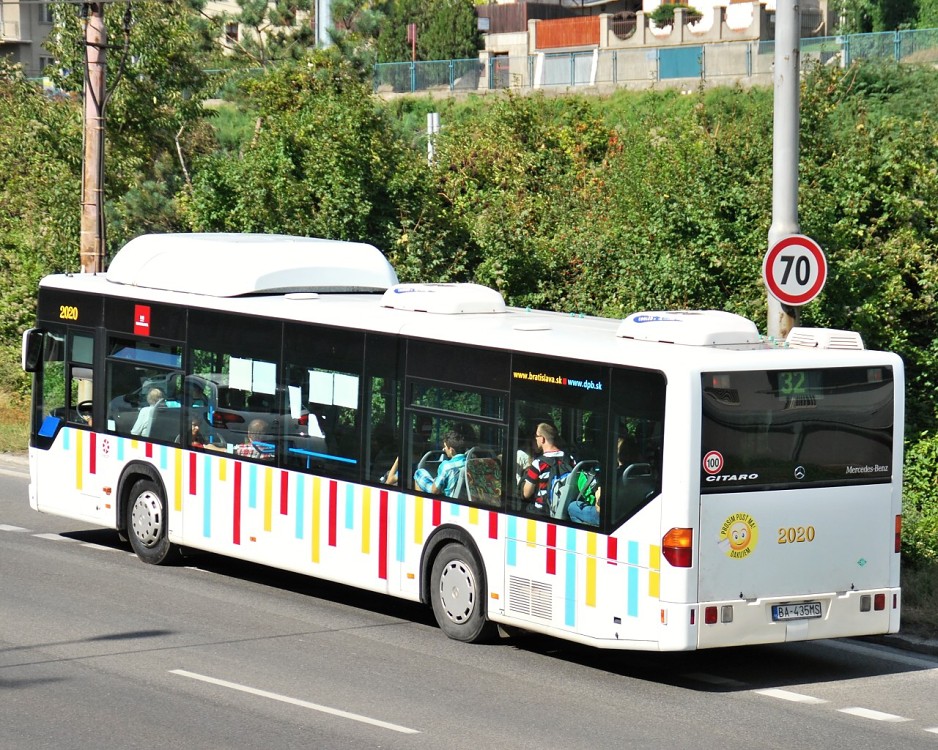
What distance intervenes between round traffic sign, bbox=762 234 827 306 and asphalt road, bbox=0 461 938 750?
2.99 m

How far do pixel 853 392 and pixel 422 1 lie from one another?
7153 cm

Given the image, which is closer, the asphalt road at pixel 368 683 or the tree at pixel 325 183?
the asphalt road at pixel 368 683

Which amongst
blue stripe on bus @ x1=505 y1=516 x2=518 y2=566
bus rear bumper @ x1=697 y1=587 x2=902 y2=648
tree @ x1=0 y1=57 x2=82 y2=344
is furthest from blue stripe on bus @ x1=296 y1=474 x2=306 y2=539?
tree @ x1=0 y1=57 x2=82 y2=344

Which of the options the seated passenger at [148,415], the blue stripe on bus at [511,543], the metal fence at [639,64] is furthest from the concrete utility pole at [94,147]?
the metal fence at [639,64]

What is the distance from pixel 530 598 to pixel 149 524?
5.26 meters

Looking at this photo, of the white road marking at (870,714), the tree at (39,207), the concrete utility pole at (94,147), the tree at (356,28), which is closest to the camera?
the white road marking at (870,714)

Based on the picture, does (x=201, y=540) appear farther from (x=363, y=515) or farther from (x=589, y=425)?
(x=589, y=425)

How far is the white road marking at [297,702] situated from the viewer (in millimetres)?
9461

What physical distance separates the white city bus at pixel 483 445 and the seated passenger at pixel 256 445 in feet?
0.09

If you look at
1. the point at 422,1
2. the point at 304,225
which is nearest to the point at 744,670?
the point at 304,225

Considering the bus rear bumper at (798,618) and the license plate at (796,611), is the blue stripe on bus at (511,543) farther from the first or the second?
the license plate at (796,611)

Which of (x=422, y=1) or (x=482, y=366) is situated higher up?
(x=422, y=1)

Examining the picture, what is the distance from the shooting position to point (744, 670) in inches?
458

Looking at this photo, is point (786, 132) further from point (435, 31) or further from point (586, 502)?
point (435, 31)
